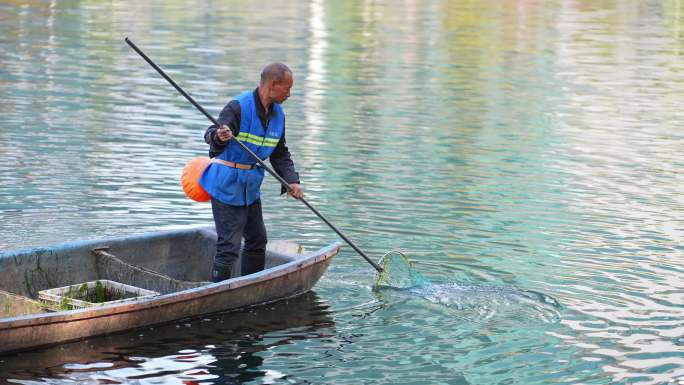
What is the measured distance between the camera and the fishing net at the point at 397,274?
11.2 metres

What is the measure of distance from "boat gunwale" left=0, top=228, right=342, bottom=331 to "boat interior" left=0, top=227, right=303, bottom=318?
0.16ft

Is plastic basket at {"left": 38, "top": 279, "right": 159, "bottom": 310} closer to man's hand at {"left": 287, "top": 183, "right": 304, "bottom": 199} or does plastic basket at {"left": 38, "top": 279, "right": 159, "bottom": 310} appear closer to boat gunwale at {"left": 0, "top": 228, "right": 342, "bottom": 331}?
boat gunwale at {"left": 0, "top": 228, "right": 342, "bottom": 331}

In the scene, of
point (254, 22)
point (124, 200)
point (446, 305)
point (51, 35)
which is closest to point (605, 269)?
point (446, 305)

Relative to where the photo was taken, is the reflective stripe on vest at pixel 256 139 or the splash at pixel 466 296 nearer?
the reflective stripe on vest at pixel 256 139

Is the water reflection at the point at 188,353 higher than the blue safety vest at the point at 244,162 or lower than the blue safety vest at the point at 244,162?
lower

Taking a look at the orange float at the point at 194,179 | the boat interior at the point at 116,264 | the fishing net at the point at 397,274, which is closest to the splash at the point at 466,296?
the fishing net at the point at 397,274

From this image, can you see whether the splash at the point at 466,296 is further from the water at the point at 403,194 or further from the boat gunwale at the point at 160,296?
the boat gunwale at the point at 160,296

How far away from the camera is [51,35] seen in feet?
108

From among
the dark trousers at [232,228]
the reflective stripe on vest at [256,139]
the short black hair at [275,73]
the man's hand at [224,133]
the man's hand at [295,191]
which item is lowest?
the dark trousers at [232,228]

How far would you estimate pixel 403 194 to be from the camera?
15.1m

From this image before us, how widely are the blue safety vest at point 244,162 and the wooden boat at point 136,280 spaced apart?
0.62 m

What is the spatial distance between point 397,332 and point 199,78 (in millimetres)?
15550

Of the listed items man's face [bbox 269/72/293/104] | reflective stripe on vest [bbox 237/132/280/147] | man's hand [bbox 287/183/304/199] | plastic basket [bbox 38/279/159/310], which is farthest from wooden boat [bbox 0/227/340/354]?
man's face [bbox 269/72/293/104]

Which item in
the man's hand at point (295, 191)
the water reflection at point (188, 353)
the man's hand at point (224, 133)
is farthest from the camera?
the man's hand at point (295, 191)
